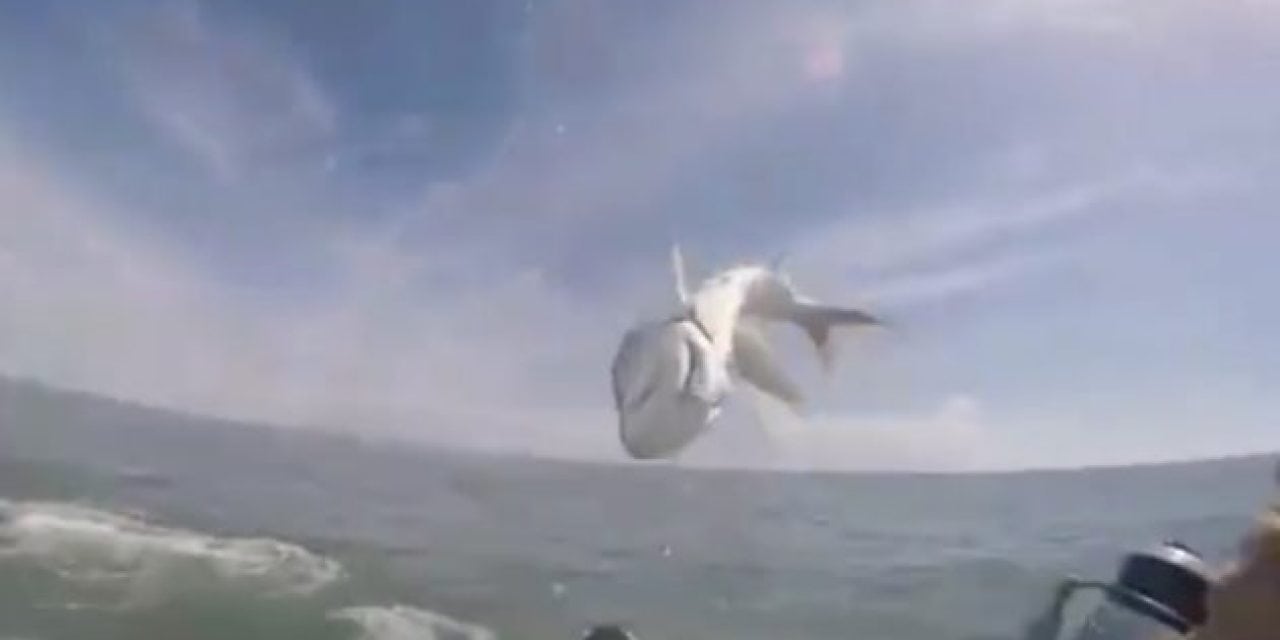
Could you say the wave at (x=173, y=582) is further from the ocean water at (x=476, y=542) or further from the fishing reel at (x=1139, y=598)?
the fishing reel at (x=1139, y=598)

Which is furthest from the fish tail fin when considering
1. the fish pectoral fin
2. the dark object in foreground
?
the dark object in foreground

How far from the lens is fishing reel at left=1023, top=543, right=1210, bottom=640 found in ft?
6.70

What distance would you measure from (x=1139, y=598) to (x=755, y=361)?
7.69ft

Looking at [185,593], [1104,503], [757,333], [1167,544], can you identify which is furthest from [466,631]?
[1167,544]

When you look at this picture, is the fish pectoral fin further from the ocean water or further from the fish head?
the ocean water

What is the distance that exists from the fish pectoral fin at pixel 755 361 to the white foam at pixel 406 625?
13.2ft

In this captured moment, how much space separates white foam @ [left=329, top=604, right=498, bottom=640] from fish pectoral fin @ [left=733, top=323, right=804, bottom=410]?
13.2 ft

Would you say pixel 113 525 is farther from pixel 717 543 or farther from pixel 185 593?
pixel 717 543

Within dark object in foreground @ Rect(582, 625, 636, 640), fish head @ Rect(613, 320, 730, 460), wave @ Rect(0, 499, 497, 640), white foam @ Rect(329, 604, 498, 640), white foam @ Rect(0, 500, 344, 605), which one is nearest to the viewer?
dark object in foreground @ Rect(582, 625, 636, 640)

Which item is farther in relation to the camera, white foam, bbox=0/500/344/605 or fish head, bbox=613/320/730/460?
white foam, bbox=0/500/344/605

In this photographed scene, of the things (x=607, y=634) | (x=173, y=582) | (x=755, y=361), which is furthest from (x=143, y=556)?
(x=607, y=634)

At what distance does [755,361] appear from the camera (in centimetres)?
439

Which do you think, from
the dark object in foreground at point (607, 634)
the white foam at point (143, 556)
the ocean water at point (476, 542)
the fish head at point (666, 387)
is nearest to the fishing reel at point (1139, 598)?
the dark object in foreground at point (607, 634)

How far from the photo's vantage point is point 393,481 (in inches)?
387
